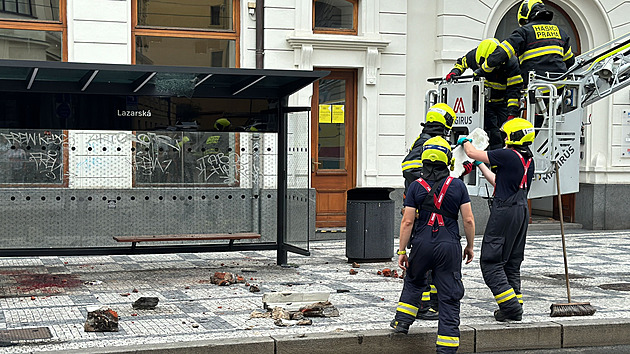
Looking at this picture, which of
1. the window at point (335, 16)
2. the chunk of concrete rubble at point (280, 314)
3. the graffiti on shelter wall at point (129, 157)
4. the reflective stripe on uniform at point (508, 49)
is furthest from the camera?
the window at point (335, 16)

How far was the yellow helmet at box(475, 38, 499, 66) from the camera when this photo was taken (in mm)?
9664

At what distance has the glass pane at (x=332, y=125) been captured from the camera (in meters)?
15.8

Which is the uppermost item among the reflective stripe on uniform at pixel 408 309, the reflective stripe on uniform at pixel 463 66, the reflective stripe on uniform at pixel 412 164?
the reflective stripe on uniform at pixel 463 66

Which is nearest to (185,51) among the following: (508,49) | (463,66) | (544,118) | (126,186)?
(126,186)

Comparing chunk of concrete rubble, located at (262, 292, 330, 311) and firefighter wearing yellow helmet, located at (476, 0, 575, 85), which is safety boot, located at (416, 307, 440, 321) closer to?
chunk of concrete rubble, located at (262, 292, 330, 311)

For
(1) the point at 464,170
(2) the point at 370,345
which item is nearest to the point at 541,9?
(1) the point at 464,170

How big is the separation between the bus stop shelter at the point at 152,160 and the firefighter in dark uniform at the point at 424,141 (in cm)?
265

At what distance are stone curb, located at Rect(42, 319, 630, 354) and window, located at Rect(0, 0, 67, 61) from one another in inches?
338

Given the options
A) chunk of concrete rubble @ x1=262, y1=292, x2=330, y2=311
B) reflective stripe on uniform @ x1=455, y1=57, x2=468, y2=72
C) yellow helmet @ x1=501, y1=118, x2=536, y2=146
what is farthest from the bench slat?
yellow helmet @ x1=501, y1=118, x2=536, y2=146

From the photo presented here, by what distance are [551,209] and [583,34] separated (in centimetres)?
386

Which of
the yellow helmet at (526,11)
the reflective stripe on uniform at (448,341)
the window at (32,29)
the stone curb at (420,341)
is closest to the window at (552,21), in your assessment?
the yellow helmet at (526,11)

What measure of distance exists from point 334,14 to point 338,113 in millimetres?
1852

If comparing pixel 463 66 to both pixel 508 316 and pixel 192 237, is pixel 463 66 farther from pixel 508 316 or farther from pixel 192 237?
pixel 192 237

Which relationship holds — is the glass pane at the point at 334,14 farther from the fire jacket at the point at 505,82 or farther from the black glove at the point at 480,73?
the black glove at the point at 480,73
